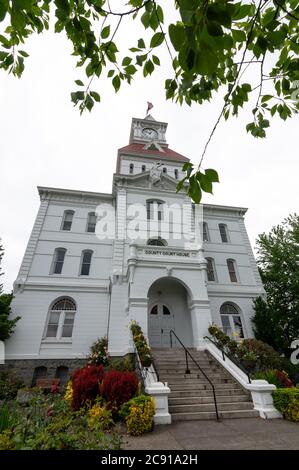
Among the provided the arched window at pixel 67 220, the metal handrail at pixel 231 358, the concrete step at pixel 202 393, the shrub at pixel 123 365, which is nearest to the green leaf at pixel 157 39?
the concrete step at pixel 202 393

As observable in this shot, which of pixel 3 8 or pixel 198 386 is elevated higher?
pixel 3 8

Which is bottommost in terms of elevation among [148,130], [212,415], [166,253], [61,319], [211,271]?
[212,415]

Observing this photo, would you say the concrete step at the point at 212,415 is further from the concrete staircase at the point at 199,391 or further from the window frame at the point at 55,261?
the window frame at the point at 55,261

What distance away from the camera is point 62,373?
13523 millimetres

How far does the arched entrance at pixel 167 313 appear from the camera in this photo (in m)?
14.8

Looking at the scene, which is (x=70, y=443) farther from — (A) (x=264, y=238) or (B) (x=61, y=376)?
(A) (x=264, y=238)

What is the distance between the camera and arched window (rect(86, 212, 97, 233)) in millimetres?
19422

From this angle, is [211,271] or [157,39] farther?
[211,271]

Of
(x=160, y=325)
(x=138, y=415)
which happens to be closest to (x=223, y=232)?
(x=160, y=325)

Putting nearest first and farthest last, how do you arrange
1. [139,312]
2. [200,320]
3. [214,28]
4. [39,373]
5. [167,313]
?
1. [214,28]
2. [139,312]
3. [39,373]
4. [200,320]
5. [167,313]

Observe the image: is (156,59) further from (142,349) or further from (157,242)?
(157,242)

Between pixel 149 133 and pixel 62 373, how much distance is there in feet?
86.5

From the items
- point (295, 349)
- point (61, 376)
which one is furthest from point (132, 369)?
point (295, 349)
